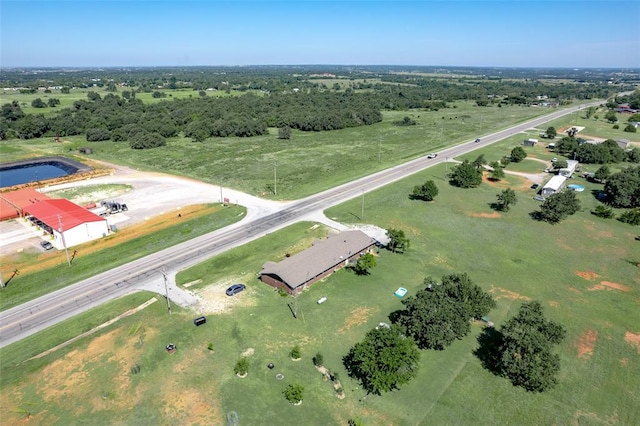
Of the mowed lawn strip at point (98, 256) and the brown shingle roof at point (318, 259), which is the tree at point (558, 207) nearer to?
the brown shingle roof at point (318, 259)

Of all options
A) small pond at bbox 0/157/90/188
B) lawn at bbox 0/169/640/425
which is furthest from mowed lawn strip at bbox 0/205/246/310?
small pond at bbox 0/157/90/188

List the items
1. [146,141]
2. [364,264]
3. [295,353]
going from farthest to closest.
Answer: [146,141] < [364,264] < [295,353]

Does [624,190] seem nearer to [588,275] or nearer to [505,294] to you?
[588,275]

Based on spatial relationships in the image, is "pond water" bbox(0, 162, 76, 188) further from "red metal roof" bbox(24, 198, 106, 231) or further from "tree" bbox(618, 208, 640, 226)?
"tree" bbox(618, 208, 640, 226)

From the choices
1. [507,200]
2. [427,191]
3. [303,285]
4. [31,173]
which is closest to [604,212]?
[507,200]

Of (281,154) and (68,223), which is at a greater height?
(68,223)

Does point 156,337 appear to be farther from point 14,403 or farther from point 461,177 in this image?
point 461,177
